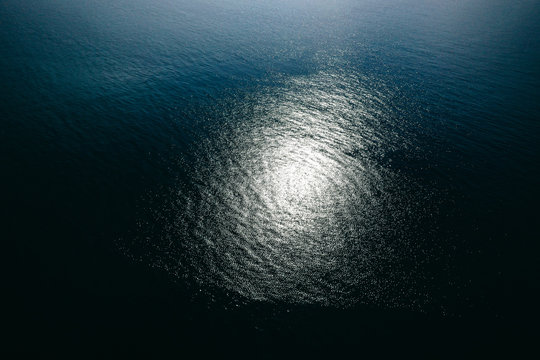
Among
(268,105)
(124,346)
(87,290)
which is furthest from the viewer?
(268,105)

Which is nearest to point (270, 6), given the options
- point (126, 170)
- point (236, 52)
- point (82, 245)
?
point (236, 52)

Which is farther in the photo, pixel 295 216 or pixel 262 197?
pixel 262 197

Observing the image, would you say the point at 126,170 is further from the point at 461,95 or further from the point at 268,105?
the point at 461,95

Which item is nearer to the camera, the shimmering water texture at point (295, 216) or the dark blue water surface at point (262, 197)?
the dark blue water surface at point (262, 197)

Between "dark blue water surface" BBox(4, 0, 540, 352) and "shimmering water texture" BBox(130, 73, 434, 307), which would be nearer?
"dark blue water surface" BBox(4, 0, 540, 352)
